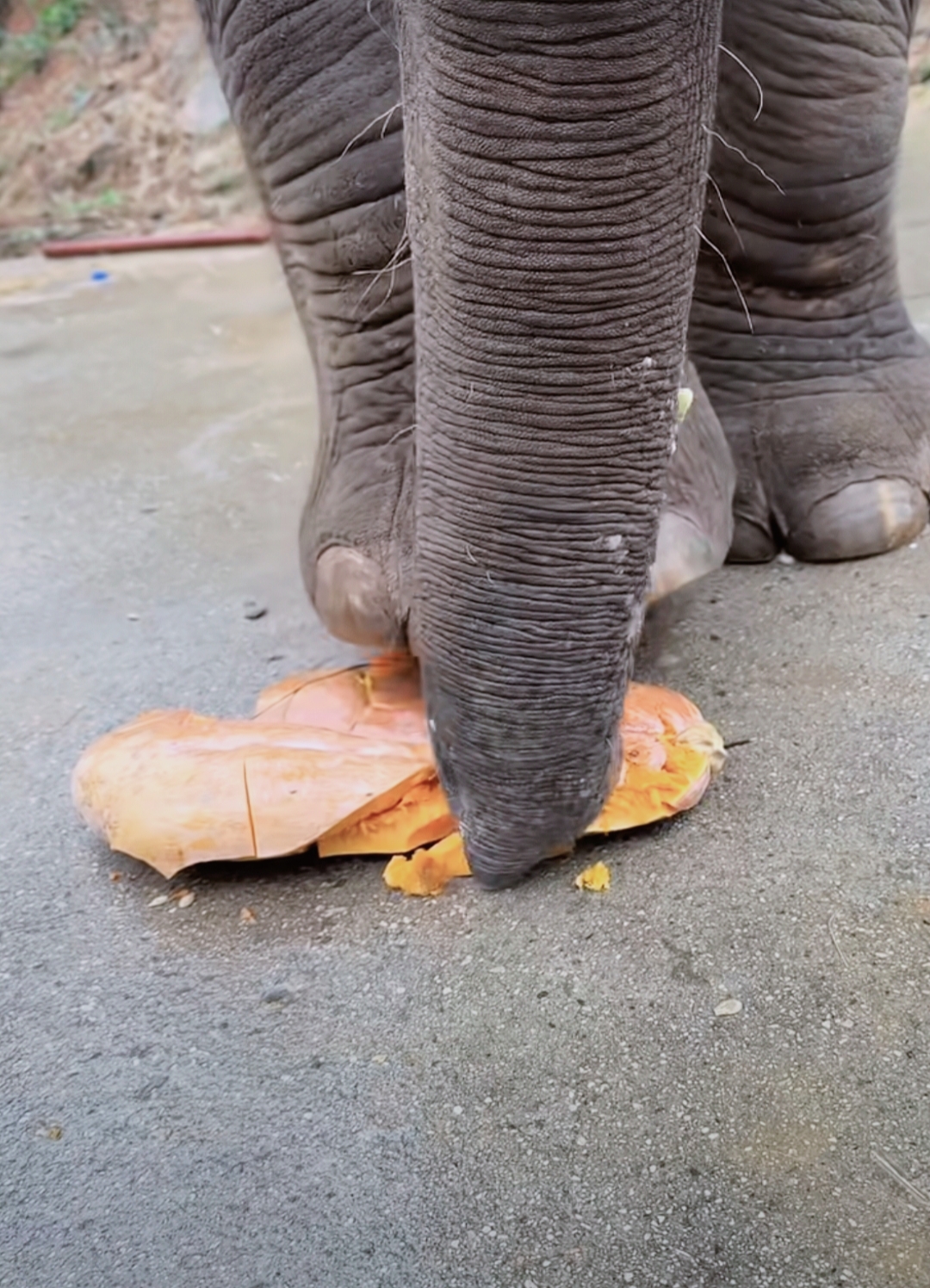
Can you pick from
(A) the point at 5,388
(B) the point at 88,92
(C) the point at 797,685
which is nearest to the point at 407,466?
(C) the point at 797,685

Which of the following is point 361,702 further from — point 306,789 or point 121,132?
point 121,132

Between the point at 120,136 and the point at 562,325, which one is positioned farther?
the point at 120,136

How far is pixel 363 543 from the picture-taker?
178 centimetres

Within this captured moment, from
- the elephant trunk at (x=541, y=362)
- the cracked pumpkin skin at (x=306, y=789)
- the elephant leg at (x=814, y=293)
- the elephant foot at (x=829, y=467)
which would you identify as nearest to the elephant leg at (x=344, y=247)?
the cracked pumpkin skin at (x=306, y=789)

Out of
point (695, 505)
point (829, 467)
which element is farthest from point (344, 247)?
point (829, 467)

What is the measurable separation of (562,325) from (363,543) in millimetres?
670

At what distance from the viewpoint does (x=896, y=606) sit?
6.41 ft

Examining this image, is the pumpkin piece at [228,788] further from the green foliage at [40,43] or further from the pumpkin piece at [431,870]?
the green foliage at [40,43]

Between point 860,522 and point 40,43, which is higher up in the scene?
point 860,522

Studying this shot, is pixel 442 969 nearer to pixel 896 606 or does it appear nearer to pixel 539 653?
pixel 539 653

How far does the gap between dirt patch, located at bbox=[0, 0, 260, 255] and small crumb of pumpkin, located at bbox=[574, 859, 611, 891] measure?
5047 millimetres

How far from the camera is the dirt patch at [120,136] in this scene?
6.11 meters

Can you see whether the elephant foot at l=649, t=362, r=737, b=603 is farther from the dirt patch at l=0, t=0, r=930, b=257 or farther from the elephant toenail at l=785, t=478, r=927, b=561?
the dirt patch at l=0, t=0, r=930, b=257

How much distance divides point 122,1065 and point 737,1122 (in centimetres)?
53
